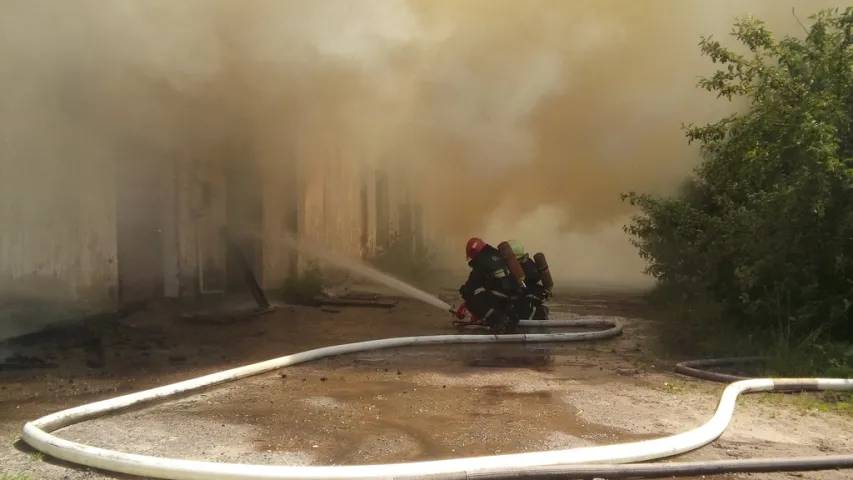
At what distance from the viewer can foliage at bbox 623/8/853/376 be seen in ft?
17.4

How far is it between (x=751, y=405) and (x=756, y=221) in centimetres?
259

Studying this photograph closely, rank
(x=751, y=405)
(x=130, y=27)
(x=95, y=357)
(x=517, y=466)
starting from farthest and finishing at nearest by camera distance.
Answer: (x=130, y=27)
(x=95, y=357)
(x=751, y=405)
(x=517, y=466)

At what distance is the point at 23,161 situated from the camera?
5.25 meters

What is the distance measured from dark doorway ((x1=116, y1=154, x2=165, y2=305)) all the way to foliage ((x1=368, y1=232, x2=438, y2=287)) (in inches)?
228

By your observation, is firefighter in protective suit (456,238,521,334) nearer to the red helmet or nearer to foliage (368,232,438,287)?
the red helmet

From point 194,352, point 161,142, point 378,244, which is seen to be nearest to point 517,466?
point 194,352

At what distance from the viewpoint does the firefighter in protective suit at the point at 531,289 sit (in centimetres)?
757

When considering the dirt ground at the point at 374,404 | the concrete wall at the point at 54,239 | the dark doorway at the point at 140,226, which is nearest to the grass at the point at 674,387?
the dirt ground at the point at 374,404

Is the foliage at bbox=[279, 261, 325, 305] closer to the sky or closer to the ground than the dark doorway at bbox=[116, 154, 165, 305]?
closer to the ground

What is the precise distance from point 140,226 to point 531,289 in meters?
4.69

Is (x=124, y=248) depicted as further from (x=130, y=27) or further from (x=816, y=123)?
(x=816, y=123)

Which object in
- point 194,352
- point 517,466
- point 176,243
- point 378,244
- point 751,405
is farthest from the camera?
point 378,244

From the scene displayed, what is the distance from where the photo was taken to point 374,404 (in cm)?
383

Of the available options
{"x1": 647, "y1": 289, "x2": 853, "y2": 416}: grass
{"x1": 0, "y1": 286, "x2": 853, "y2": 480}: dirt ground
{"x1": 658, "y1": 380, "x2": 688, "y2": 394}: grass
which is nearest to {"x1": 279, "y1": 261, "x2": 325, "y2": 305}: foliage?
{"x1": 0, "y1": 286, "x2": 853, "y2": 480}: dirt ground
